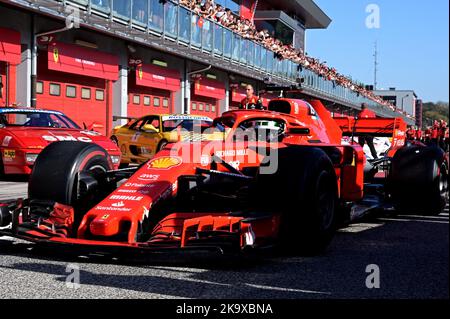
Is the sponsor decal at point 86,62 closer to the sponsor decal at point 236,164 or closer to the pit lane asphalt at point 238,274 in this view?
the pit lane asphalt at point 238,274

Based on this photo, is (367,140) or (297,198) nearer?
(297,198)

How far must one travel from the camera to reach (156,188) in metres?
4.92

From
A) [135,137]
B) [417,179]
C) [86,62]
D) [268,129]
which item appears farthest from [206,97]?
[268,129]

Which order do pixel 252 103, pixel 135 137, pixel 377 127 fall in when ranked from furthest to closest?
pixel 135 137 → pixel 377 127 → pixel 252 103

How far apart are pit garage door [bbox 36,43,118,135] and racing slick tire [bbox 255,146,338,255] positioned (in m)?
12.5

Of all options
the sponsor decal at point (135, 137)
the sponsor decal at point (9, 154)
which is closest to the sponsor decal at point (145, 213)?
the sponsor decal at point (9, 154)

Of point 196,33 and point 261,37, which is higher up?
point 261,37

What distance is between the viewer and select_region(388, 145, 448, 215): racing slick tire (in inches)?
279

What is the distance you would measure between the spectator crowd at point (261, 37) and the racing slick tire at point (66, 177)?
1619 centimetres

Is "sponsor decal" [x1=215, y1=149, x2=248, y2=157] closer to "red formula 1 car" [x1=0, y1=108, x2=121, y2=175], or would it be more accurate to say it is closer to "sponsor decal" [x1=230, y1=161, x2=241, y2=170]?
"sponsor decal" [x1=230, y1=161, x2=241, y2=170]

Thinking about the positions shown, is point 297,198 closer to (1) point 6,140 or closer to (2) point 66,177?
(2) point 66,177

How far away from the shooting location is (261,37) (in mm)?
26422

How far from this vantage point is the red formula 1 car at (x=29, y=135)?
33.8 ft

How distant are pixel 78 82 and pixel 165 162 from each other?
14.5 meters
